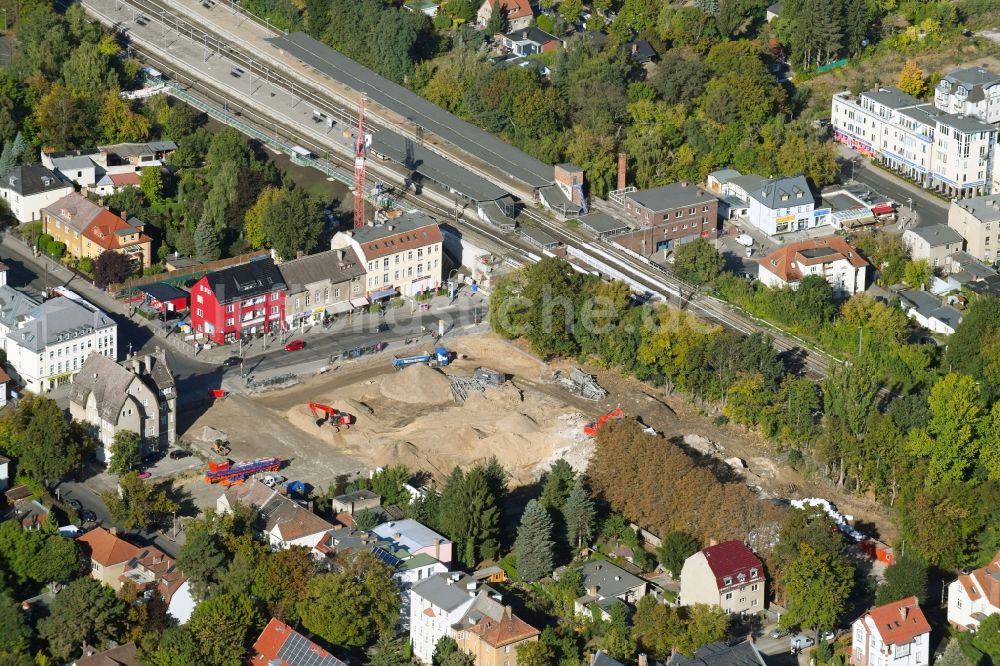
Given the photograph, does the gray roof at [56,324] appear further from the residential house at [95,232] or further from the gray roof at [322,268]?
the gray roof at [322,268]

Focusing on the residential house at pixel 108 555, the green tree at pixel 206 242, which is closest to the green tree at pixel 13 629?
the residential house at pixel 108 555

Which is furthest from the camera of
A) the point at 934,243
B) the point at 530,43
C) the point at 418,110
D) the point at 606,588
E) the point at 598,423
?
the point at 530,43

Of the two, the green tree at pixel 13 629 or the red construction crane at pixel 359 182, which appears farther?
the red construction crane at pixel 359 182

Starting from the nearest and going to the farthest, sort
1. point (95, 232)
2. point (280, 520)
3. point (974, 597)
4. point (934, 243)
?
point (974, 597) < point (280, 520) < point (95, 232) < point (934, 243)

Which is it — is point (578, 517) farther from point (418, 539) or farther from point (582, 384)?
point (582, 384)

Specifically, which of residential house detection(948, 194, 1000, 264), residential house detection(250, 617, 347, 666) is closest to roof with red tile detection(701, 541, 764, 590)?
residential house detection(250, 617, 347, 666)

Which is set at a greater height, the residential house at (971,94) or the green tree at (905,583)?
the residential house at (971,94)

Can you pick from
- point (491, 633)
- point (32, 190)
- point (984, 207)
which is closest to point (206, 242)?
point (32, 190)
